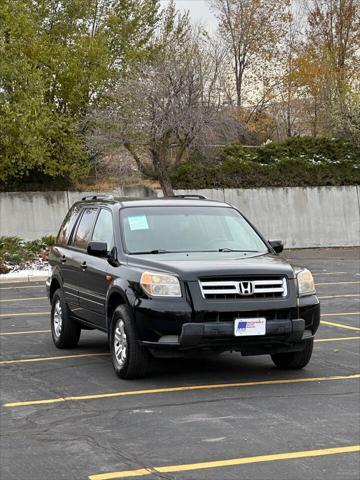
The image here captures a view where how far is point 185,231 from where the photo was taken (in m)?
9.68

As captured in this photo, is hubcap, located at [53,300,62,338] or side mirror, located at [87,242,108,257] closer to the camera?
side mirror, located at [87,242,108,257]

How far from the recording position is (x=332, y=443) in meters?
6.46

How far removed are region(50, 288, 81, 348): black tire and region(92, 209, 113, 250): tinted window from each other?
1.12 metres

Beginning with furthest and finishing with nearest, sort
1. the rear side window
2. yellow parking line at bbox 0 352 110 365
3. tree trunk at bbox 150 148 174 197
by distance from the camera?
Answer: tree trunk at bbox 150 148 174 197 → the rear side window → yellow parking line at bbox 0 352 110 365

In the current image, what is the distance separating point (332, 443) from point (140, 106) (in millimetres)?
23704

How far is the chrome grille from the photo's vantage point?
8414mm

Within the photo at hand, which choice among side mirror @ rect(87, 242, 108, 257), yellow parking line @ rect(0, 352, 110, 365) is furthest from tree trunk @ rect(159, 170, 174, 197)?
side mirror @ rect(87, 242, 108, 257)

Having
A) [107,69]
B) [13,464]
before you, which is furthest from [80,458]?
[107,69]

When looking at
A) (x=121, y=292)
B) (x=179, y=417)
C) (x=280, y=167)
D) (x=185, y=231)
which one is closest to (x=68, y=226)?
(x=185, y=231)

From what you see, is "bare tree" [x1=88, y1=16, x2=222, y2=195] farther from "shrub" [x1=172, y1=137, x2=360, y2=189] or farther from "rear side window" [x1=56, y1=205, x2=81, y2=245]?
"rear side window" [x1=56, y1=205, x2=81, y2=245]

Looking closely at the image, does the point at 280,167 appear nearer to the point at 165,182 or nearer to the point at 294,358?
the point at 165,182

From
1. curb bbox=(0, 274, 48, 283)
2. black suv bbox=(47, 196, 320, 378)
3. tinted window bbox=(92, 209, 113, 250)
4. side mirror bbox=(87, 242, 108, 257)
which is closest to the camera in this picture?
black suv bbox=(47, 196, 320, 378)

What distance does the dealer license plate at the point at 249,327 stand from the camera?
27.2ft

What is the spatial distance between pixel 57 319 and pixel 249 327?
358 cm
